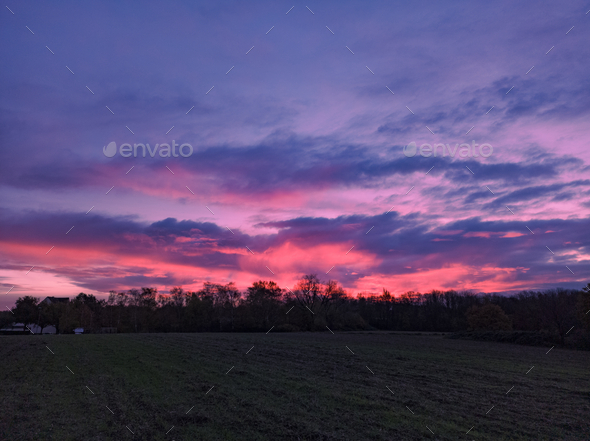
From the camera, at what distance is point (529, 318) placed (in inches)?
2178

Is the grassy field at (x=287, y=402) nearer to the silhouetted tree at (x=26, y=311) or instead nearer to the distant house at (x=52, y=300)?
the silhouetted tree at (x=26, y=311)

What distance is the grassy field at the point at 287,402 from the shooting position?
841cm

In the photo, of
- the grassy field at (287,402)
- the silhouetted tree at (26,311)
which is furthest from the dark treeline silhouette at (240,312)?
the grassy field at (287,402)

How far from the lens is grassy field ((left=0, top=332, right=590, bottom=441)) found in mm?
8406

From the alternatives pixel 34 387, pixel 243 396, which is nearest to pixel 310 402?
pixel 243 396

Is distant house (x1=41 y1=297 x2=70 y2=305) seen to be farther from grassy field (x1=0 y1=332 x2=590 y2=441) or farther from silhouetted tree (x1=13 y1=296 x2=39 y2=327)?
grassy field (x1=0 y1=332 x2=590 y2=441)

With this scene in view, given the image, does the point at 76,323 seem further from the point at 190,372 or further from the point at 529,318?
the point at 529,318

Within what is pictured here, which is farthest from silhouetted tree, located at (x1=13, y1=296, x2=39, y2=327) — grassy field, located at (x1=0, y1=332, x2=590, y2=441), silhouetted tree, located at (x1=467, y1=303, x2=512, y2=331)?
silhouetted tree, located at (x1=467, y1=303, x2=512, y2=331)

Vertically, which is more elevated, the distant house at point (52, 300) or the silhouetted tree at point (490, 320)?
the distant house at point (52, 300)

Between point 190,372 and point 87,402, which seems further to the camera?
point 190,372

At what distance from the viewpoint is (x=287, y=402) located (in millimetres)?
10828

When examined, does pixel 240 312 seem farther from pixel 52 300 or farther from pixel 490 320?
pixel 52 300

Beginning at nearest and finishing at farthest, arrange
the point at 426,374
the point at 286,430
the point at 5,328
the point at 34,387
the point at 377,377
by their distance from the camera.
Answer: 1. the point at 286,430
2. the point at 34,387
3. the point at 377,377
4. the point at 426,374
5. the point at 5,328

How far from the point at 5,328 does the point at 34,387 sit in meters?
93.8
